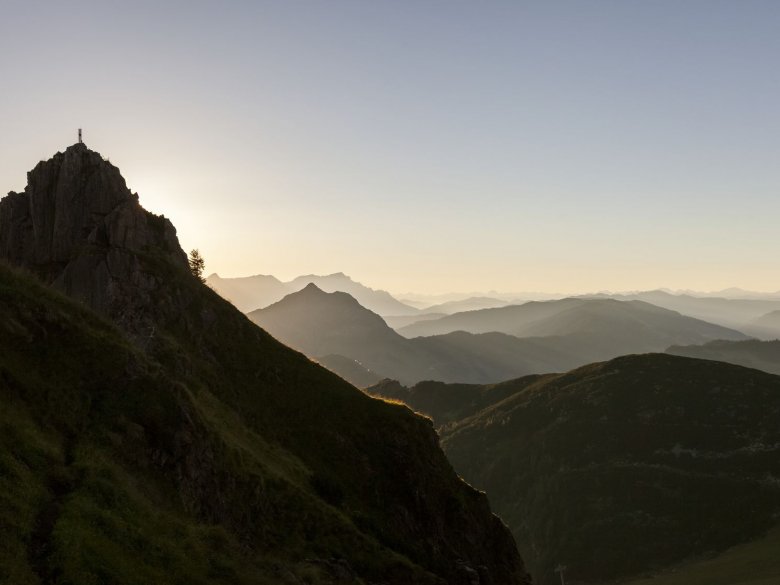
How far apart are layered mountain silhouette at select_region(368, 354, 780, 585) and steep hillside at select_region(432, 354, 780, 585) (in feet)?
0.95

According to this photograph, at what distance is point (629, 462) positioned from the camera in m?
137

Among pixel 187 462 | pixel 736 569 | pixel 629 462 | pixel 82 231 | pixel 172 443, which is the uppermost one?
pixel 82 231

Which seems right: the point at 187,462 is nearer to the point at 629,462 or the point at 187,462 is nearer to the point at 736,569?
the point at 736,569

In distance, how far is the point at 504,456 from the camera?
155375mm

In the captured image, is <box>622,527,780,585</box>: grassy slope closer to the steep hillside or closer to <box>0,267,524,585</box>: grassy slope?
the steep hillside

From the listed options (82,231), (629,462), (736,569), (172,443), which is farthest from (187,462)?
(629,462)

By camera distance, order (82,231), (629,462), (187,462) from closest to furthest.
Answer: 1. (187,462)
2. (82,231)
3. (629,462)

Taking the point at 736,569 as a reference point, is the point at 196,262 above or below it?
above

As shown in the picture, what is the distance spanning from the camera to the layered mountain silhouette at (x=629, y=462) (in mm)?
112250

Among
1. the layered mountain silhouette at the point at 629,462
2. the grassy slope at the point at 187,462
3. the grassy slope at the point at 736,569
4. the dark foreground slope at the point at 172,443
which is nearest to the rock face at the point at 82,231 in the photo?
the dark foreground slope at the point at 172,443

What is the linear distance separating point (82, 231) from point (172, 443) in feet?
88.6

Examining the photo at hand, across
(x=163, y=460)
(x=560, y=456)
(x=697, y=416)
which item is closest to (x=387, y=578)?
(x=163, y=460)

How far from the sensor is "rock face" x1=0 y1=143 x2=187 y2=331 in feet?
146

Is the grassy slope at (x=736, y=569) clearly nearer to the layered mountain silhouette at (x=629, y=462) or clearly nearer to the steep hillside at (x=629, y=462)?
the layered mountain silhouette at (x=629, y=462)
